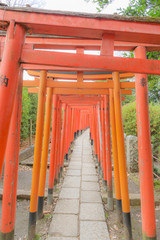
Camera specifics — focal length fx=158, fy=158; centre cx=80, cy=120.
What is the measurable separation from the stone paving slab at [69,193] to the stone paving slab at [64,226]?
79 centimetres

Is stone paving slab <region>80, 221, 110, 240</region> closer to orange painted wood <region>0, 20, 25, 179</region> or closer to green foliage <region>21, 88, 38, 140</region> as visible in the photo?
orange painted wood <region>0, 20, 25, 179</region>

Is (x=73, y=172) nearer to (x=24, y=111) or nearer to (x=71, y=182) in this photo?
(x=71, y=182)

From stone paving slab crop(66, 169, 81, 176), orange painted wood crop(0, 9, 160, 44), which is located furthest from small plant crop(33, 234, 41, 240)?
stone paving slab crop(66, 169, 81, 176)

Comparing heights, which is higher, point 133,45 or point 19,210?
point 133,45

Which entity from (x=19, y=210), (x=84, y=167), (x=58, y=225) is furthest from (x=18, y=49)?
(x=84, y=167)

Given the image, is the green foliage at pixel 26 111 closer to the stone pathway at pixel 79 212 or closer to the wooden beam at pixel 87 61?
the stone pathway at pixel 79 212

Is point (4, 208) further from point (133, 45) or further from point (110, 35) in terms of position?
point (133, 45)

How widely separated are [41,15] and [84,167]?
597cm

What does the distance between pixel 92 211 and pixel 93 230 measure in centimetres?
59

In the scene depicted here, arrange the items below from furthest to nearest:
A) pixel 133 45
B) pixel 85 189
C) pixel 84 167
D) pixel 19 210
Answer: pixel 84 167, pixel 85 189, pixel 19 210, pixel 133 45

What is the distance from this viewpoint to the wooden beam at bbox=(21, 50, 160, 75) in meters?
1.32

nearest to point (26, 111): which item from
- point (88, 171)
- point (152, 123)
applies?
point (88, 171)

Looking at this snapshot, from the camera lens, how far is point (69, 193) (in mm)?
4160

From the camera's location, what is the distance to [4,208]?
174 centimetres
